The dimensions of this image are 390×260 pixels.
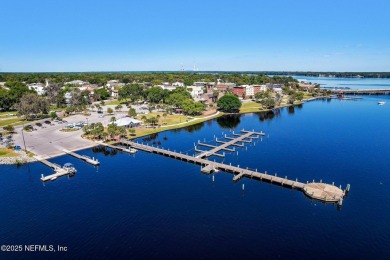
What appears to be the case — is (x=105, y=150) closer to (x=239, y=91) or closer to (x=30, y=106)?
(x=30, y=106)

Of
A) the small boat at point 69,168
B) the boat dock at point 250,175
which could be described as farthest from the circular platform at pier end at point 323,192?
the small boat at point 69,168

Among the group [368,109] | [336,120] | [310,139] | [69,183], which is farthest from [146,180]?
[368,109]

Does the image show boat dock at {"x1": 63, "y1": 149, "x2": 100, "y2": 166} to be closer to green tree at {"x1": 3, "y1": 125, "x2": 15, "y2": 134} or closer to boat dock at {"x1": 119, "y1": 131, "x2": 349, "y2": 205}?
boat dock at {"x1": 119, "y1": 131, "x2": 349, "y2": 205}

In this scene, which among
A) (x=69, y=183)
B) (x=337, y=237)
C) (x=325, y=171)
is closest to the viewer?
(x=337, y=237)

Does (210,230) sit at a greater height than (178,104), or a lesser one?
lesser

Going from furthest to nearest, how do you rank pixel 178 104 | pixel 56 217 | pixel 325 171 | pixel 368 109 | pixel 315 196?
pixel 368 109 → pixel 178 104 → pixel 325 171 → pixel 315 196 → pixel 56 217

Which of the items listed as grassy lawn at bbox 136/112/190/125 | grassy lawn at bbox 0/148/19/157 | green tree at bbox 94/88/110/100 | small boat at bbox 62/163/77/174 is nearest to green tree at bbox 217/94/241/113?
grassy lawn at bbox 136/112/190/125

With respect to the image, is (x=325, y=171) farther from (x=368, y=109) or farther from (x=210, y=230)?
(x=368, y=109)
